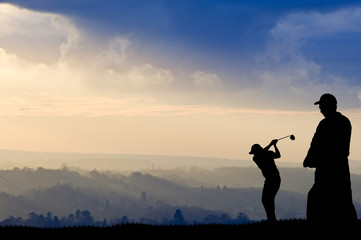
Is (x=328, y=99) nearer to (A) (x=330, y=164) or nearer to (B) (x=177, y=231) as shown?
(A) (x=330, y=164)

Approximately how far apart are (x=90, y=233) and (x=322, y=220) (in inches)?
341

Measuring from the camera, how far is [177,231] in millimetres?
21812

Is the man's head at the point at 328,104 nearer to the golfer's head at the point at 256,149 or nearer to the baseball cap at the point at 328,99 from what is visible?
the baseball cap at the point at 328,99

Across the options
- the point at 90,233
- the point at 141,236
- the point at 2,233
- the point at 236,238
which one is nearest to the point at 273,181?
the point at 236,238

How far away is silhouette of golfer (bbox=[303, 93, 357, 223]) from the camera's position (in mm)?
16188

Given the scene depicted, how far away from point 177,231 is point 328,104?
7.98m

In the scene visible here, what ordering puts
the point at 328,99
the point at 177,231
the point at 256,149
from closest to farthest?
the point at 328,99
the point at 177,231
the point at 256,149

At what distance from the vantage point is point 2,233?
72.5ft

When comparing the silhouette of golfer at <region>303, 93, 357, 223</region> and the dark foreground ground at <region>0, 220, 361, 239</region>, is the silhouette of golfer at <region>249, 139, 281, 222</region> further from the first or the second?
the silhouette of golfer at <region>303, 93, 357, 223</region>

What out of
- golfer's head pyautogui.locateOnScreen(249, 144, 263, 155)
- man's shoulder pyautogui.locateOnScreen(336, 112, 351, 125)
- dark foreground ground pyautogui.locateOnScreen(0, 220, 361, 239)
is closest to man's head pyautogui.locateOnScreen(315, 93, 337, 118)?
man's shoulder pyautogui.locateOnScreen(336, 112, 351, 125)

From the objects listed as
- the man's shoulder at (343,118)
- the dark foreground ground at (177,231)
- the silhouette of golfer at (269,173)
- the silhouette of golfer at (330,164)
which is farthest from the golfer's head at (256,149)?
the man's shoulder at (343,118)

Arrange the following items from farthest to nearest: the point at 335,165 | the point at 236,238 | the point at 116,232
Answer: the point at 116,232 < the point at 236,238 < the point at 335,165

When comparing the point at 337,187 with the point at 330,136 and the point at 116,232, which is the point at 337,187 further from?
the point at 116,232

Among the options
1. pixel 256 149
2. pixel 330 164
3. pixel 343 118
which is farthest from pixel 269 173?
pixel 343 118
